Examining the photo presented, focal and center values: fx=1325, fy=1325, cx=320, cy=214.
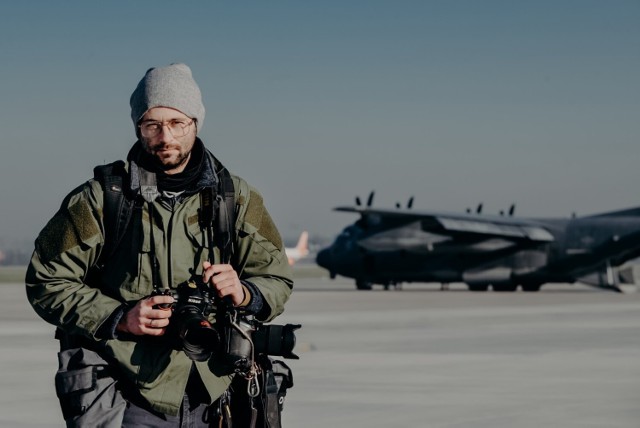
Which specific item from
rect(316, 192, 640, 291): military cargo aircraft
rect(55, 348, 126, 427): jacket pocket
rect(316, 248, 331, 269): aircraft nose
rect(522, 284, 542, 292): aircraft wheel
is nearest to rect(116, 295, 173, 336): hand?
rect(55, 348, 126, 427): jacket pocket

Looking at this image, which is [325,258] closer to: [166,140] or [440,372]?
[440,372]

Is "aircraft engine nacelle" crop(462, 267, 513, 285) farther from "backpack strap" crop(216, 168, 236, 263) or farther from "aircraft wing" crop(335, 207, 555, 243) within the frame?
"backpack strap" crop(216, 168, 236, 263)

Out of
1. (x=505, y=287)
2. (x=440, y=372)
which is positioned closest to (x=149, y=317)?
(x=440, y=372)

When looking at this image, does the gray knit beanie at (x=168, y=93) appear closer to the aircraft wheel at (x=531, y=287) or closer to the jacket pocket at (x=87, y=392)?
the jacket pocket at (x=87, y=392)

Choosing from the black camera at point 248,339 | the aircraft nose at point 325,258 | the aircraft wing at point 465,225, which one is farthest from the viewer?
the aircraft nose at point 325,258

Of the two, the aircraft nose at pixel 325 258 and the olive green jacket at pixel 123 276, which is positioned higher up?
the olive green jacket at pixel 123 276

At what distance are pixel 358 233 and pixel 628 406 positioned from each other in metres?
39.5

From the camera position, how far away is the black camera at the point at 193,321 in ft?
12.9

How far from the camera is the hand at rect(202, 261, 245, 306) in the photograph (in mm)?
3998

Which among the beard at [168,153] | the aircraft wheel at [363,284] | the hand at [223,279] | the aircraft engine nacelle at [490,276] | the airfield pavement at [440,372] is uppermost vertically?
the beard at [168,153]

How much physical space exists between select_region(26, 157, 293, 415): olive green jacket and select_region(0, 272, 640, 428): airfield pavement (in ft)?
21.3

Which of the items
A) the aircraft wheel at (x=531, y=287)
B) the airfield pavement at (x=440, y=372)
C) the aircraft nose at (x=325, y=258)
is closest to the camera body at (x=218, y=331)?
the airfield pavement at (x=440, y=372)

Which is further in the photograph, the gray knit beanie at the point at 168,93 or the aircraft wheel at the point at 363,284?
the aircraft wheel at the point at 363,284

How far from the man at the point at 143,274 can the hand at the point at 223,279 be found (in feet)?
0.05
